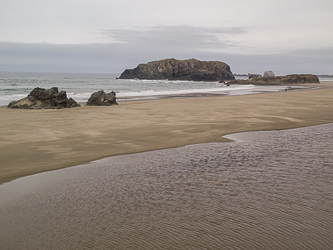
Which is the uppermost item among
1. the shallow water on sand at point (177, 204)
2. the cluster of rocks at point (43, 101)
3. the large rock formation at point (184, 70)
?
the large rock formation at point (184, 70)

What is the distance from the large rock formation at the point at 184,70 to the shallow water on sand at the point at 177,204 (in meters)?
120

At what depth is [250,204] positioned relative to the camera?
166 inches

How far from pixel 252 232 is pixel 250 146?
15.8ft

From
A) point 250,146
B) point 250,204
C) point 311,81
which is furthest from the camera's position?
point 311,81

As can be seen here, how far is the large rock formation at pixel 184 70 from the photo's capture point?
131 meters

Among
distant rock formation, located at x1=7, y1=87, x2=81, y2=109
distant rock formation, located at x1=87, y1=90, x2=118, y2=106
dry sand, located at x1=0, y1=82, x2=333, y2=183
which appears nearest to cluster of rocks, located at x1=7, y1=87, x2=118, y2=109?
distant rock formation, located at x1=7, y1=87, x2=81, y2=109

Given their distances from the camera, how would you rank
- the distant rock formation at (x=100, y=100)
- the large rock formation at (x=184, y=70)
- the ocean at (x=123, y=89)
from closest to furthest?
the distant rock formation at (x=100, y=100) → the ocean at (x=123, y=89) → the large rock formation at (x=184, y=70)

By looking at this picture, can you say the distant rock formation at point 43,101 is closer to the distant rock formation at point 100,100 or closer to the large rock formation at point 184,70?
the distant rock formation at point 100,100

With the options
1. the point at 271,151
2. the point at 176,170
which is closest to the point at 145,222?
the point at 176,170

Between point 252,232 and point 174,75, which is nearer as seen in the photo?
point 252,232

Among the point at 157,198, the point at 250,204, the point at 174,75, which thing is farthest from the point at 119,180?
the point at 174,75

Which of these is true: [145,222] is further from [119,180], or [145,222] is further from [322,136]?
[322,136]

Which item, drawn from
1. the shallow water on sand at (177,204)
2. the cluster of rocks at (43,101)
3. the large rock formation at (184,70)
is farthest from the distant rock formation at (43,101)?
the large rock formation at (184,70)

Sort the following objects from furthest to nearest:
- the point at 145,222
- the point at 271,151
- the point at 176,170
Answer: the point at 271,151 → the point at 176,170 → the point at 145,222
